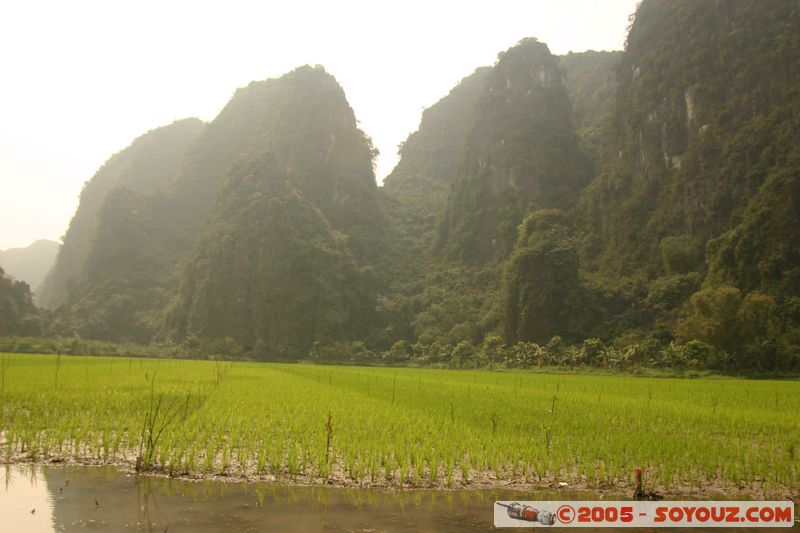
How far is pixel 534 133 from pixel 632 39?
1458 centimetres

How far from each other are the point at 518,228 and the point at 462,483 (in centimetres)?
4805

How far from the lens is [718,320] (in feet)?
102

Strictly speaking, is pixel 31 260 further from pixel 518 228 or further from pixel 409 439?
pixel 409 439

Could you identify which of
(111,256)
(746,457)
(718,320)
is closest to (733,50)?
(718,320)

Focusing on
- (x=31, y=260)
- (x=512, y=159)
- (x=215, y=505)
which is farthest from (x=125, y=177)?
(x=215, y=505)

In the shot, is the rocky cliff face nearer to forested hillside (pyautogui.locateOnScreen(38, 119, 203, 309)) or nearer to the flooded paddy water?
forested hillside (pyautogui.locateOnScreen(38, 119, 203, 309))

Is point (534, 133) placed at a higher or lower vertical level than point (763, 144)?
higher

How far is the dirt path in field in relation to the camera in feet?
20.1

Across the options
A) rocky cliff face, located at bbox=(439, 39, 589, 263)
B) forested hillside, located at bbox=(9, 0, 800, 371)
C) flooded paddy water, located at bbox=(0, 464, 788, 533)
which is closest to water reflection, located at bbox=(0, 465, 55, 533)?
Result: flooded paddy water, located at bbox=(0, 464, 788, 533)

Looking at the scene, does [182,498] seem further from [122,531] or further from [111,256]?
[111,256]

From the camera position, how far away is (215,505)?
5.15 m

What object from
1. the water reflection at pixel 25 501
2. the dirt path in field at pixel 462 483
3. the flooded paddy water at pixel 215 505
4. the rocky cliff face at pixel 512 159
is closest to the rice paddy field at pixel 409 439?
the dirt path in field at pixel 462 483

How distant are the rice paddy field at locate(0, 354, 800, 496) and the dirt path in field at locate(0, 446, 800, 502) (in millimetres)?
32

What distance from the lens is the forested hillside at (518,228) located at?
3900 cm
